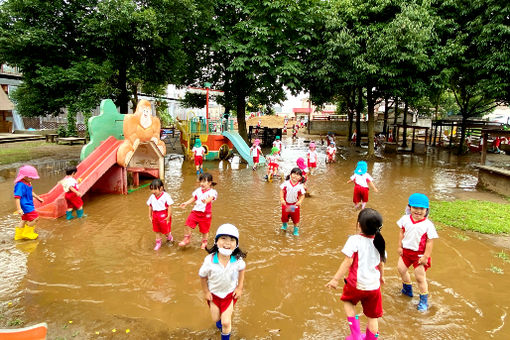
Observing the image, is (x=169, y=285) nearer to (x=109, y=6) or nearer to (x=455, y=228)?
(x=455, y=228)

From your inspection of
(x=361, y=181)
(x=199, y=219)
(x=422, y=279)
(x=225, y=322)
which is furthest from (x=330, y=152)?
(x=225, y=322)

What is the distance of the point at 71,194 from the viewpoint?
25.3 feet

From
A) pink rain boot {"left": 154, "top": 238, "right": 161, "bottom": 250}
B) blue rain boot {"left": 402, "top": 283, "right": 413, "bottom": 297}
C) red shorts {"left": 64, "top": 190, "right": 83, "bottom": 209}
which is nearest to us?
blue rain boot {"left": 402, "top": 283, "right": 413, "bottom": 297}

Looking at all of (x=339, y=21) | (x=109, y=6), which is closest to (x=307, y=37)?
(x=339, y=21)

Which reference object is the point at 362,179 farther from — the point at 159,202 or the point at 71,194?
the point at 71,194

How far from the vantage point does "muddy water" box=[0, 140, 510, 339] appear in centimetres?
389

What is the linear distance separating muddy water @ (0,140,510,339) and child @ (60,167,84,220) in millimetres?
324

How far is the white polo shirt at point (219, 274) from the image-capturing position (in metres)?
3.31

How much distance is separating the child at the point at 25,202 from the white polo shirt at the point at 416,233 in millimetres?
6423

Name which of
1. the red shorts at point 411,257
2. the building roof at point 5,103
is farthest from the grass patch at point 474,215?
the building roof at point 5,103

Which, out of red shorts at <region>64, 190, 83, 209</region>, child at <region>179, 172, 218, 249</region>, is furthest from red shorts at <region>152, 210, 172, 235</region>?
red shorts at <region>64, 190, 83, 209</region>

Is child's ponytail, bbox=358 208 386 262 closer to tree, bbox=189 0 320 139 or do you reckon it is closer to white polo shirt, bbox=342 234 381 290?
white polo shirt, bbox=342 234 381 290

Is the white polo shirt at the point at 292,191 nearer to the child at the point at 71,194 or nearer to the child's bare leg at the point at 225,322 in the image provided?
the child's bare leg at the point at 225,322

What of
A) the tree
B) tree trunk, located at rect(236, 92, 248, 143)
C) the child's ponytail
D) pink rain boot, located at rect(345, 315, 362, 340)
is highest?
the tree
